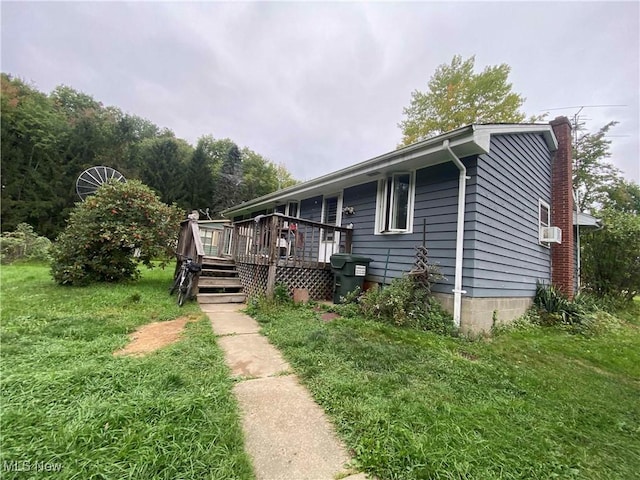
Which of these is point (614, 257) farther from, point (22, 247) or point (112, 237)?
point (22, 247)

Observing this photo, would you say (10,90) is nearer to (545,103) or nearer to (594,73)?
(594,73)

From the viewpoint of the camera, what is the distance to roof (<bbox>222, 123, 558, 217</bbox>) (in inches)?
175

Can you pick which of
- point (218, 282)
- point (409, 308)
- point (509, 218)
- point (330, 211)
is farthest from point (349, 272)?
point (509, 218)

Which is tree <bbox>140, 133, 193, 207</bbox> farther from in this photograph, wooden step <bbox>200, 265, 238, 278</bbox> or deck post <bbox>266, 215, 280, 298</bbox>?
deck post <bbox>266, 215, 280, 298</bbox>

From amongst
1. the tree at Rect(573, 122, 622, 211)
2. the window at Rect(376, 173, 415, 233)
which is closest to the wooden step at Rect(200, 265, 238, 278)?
the window at Rect(376, 173, 415, 233)

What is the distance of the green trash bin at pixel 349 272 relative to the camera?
5.78m

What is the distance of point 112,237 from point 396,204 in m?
6.91

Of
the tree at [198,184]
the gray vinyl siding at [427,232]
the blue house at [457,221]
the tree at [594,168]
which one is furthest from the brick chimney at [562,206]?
the tree at [198,184]

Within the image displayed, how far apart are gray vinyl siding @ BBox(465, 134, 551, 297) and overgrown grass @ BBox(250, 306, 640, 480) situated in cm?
141

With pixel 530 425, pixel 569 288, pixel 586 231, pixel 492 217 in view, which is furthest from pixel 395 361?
pixel 586 231

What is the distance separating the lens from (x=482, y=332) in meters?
4.64

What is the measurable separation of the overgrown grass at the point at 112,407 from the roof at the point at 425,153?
4559mm

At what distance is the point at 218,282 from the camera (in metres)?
6.38

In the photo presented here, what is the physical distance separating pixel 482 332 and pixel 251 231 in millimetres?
5342
